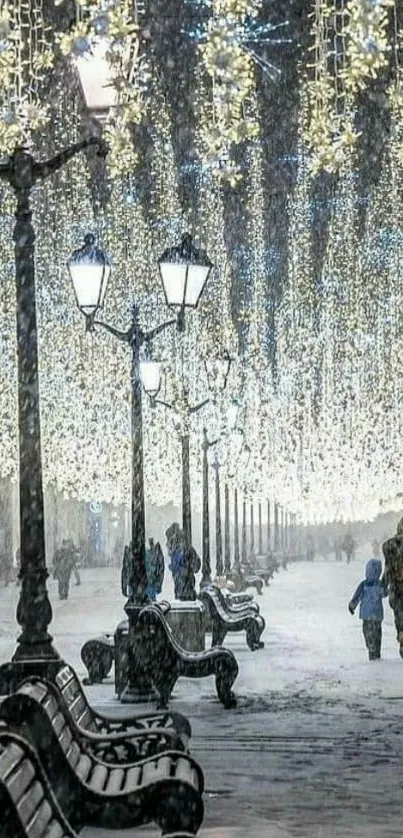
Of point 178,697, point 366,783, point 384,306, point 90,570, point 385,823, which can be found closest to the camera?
point 385,823

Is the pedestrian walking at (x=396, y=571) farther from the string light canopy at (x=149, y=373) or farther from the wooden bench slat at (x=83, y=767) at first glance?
the wooden bench slat at (x=83, y=767)

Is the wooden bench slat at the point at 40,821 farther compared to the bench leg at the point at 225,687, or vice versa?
the bench leg at the point at 225,687

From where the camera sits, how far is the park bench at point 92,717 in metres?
7.96

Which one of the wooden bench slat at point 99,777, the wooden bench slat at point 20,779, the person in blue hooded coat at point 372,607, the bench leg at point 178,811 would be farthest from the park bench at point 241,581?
the wooden bench slat at point 20,779

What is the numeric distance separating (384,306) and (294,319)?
182 cm

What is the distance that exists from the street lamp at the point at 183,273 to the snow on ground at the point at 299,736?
11.2 ft

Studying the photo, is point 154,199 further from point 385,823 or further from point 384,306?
point 385,823

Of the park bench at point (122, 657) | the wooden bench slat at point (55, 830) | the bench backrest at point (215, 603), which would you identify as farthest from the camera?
the bench backrest at point (215, 603)

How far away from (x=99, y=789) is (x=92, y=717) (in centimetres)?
180

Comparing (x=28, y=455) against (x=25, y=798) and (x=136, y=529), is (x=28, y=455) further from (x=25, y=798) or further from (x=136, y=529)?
(x=136, y=529)

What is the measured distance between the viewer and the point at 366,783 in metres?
9.52

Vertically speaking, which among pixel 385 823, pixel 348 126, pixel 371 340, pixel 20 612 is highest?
pixel 371 340

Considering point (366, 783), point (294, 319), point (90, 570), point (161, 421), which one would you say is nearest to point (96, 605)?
point (161, 421)

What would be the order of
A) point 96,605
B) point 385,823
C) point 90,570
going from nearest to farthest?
point 385,823 < point 96,605 < point 90,570
